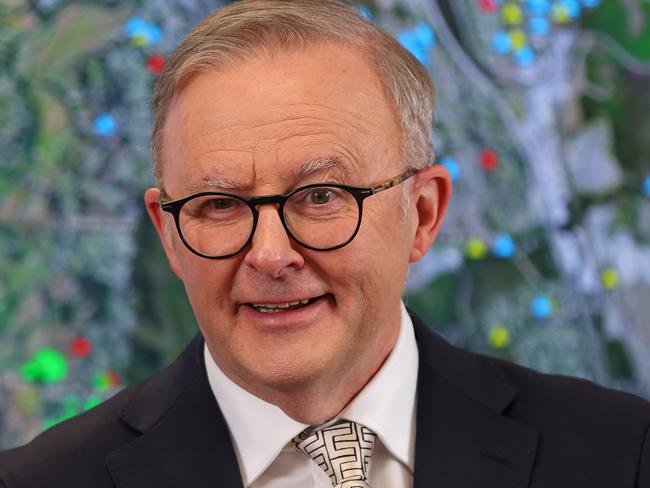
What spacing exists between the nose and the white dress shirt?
32cm

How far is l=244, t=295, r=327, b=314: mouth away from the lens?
5.49ft

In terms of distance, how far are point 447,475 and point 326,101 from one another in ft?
2.39

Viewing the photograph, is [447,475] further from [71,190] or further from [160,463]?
[71,190]

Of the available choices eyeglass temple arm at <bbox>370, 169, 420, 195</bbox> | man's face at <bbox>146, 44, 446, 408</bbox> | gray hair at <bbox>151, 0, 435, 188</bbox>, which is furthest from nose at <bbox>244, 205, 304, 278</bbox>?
gray hair at <bbox>151, 0, 435, 188</bbox>

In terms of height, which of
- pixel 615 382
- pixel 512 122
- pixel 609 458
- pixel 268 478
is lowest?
pixel 615 382

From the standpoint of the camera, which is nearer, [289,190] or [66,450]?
[289,190]

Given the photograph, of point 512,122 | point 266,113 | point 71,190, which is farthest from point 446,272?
point 266,113

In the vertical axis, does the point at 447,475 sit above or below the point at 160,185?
below

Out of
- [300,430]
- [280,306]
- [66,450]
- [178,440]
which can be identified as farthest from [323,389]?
[66,450]

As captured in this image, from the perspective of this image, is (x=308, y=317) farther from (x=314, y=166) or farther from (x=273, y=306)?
(x=314, y=166)

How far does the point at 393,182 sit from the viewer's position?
5.88 ft

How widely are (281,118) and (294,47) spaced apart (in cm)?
16

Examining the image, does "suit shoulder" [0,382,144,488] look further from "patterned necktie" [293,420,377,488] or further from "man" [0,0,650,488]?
"patterned necktie" [293,420,377,488]

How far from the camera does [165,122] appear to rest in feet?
6.07
